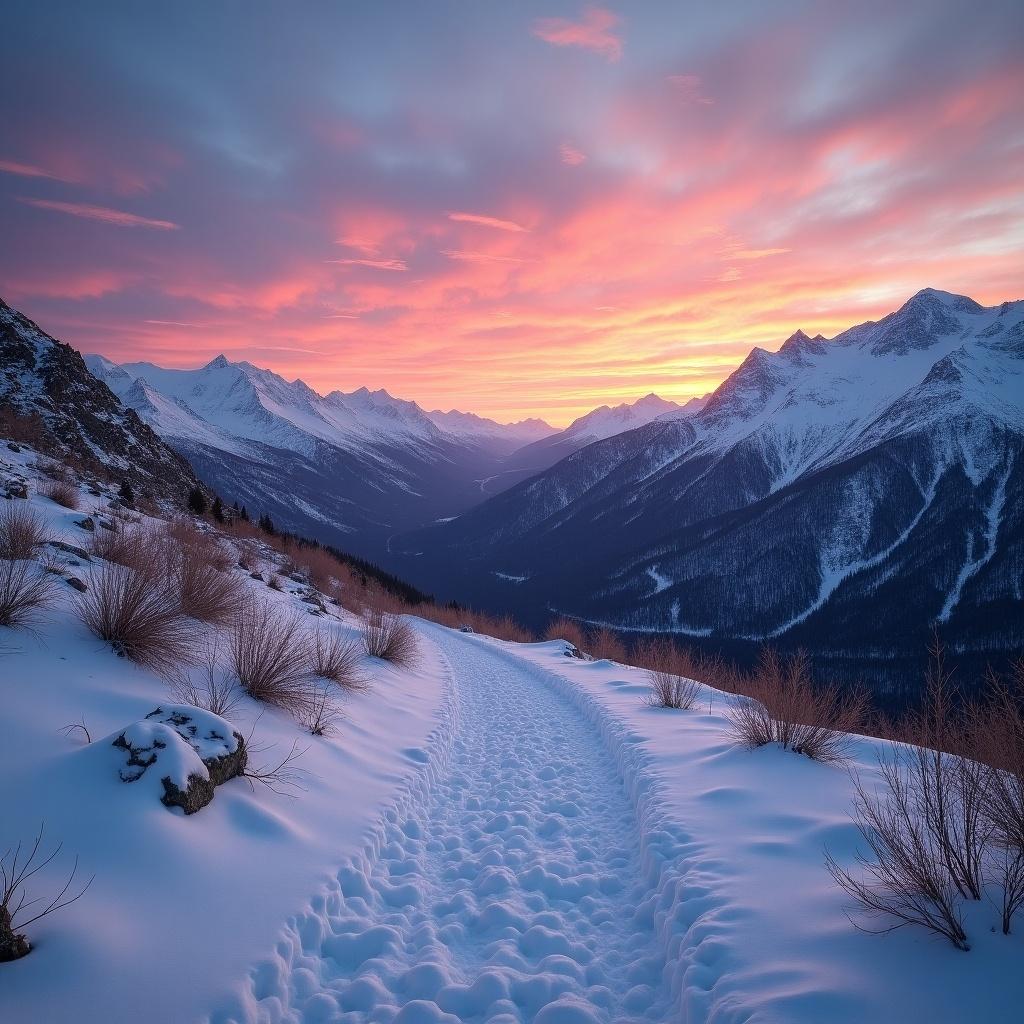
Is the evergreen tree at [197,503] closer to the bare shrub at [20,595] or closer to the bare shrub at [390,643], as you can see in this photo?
the bare shrub at [390,643]

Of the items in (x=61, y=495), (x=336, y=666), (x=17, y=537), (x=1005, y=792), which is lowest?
(x=336, y=666)

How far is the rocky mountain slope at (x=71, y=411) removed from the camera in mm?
18672

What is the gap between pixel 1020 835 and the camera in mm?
3076

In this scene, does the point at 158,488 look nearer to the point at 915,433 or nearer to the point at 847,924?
the point at 847,924

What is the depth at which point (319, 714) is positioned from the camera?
22.1 feet

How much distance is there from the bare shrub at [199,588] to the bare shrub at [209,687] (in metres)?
0.91

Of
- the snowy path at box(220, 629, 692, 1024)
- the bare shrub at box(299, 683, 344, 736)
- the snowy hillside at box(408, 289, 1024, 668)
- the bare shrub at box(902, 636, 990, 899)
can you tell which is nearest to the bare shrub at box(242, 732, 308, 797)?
the bare shrub at box(299, 683, 344, 736)

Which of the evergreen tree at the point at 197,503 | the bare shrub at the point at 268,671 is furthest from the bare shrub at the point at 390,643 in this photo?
the evergreen tree at the point at 197,503

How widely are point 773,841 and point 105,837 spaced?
5349 mm

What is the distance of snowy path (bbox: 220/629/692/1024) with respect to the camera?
130 inches

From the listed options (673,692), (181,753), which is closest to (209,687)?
(181,753)

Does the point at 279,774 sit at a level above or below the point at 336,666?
below

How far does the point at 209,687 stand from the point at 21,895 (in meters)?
3.16

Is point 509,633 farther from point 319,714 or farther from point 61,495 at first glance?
point 319,714
